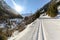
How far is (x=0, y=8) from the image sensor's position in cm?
987

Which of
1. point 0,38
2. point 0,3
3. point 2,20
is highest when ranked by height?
point 0,3

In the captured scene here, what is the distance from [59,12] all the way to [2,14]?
1725cm

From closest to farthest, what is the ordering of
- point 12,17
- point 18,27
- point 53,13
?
point 12,17 → point 18,27 → point 53,13

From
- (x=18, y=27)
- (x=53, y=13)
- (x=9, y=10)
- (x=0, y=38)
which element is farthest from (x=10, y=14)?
(x=53, y=13)

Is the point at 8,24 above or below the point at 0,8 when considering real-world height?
below

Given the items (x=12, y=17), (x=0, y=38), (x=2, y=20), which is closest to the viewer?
(x=0, y=38)

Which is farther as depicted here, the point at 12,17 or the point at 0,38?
the point at 12,17

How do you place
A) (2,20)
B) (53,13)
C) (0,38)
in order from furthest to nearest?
1. (53,13)
2. (2,20)
3. (0,38)

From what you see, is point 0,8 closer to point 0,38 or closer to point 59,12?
point 0,38

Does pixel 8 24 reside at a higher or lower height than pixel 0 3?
lower

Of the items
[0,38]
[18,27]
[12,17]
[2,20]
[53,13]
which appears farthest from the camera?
[53,13]

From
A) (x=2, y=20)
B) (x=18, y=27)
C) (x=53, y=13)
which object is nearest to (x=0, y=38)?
(x=2, y=20)

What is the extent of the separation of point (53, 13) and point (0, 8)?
16015 millimetres

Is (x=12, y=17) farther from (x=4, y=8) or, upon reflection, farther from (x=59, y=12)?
(x=59, y=12)
